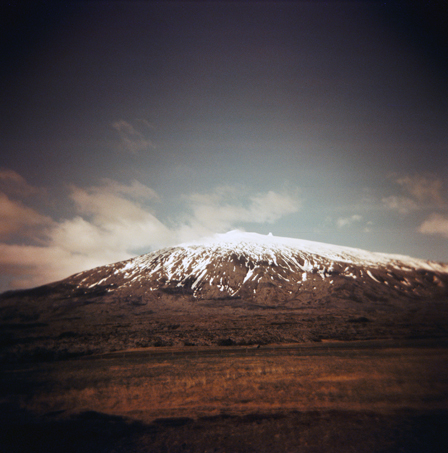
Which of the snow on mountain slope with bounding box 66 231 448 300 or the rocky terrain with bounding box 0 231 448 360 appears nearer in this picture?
the rocky terrain with bounding box 0 231 448 360

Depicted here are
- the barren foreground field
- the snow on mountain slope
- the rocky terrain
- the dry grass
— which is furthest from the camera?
the snow on mountain slope

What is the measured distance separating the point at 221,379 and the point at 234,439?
24.5 ft

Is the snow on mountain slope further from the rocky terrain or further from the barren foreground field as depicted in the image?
the barren foreground field

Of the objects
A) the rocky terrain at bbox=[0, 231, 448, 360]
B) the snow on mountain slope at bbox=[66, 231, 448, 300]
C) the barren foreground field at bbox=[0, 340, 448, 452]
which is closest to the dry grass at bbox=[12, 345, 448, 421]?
the barren foreground field at bbox=[0, 340, 448, 452]

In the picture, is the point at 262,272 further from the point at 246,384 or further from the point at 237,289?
the point at 246,384

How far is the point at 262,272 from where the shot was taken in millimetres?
149375

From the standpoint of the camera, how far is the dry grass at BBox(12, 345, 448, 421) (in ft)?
51.5

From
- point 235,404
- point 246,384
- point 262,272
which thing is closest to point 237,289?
point 262,272

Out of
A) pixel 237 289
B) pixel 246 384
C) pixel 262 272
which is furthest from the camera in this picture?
pixel 262 272

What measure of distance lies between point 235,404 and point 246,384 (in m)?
2.66

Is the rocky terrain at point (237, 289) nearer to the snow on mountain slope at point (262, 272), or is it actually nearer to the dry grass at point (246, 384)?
the snow on mountain slope at point (262, 272)

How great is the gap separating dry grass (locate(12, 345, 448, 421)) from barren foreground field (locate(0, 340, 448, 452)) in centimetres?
7

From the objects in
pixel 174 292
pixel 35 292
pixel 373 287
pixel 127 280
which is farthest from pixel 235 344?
pixel 35 292

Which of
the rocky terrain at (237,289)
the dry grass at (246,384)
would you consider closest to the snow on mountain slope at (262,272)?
the rocky terrain at (237,289)
